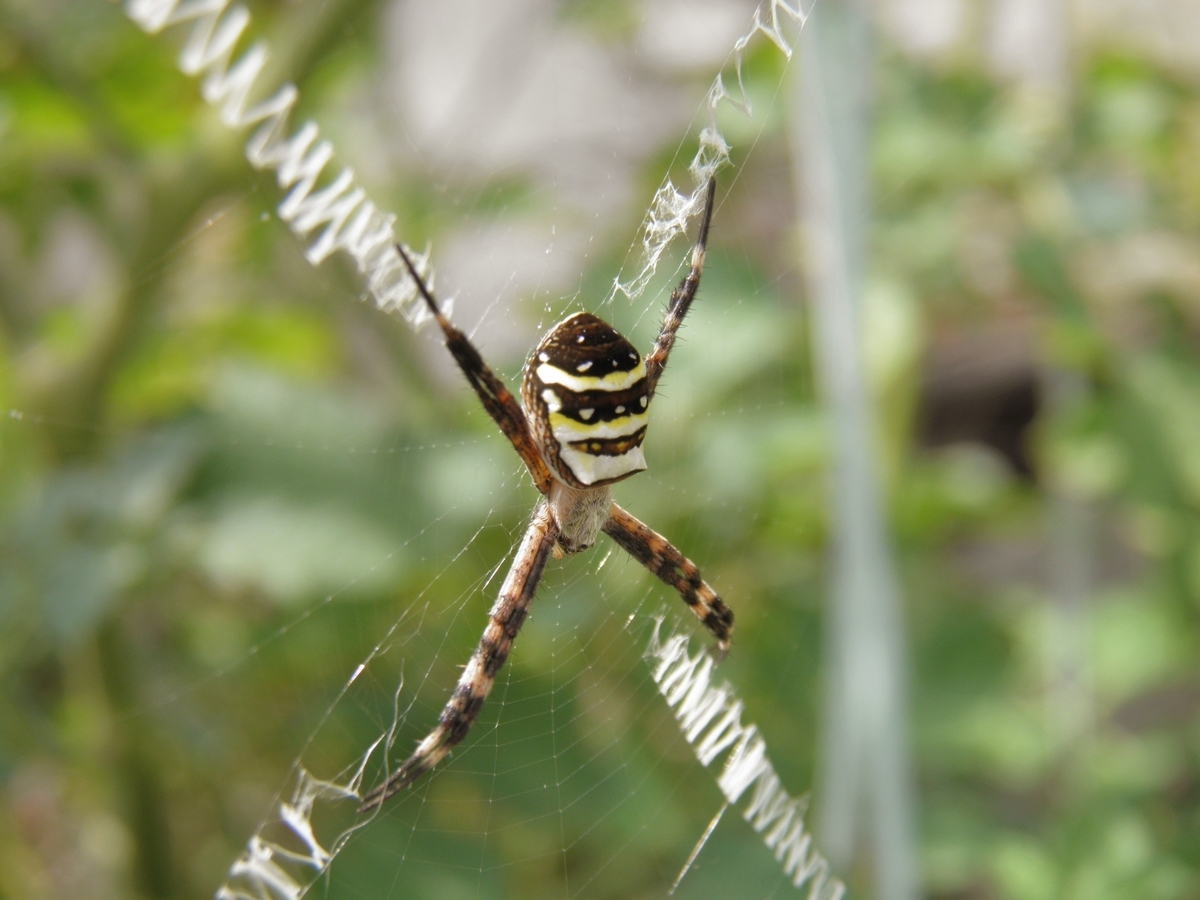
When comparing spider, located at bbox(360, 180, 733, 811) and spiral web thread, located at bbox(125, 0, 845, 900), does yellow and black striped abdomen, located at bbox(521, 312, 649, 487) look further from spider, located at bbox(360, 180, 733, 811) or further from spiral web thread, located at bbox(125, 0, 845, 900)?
spiral web thread, located at bbox(125, 0, 845, 900)

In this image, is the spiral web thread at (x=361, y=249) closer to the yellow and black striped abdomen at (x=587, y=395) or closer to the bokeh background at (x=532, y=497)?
the bokeh background at (x=532, y=497)

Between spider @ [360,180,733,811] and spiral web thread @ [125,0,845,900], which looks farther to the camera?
spiral web thread @ [125,0,845,900]

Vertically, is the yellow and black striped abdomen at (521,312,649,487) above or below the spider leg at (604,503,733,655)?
above

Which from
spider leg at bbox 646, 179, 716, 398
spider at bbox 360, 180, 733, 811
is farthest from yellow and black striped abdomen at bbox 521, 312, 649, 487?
spider leg at bbox 646, 179, 716, 398

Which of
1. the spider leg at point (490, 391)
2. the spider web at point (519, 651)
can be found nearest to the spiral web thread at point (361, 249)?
the spider web at point (519, 651)

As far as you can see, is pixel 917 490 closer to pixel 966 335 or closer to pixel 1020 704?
pixel 1020 704

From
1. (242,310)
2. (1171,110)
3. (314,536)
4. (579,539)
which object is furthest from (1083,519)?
(242,310)
